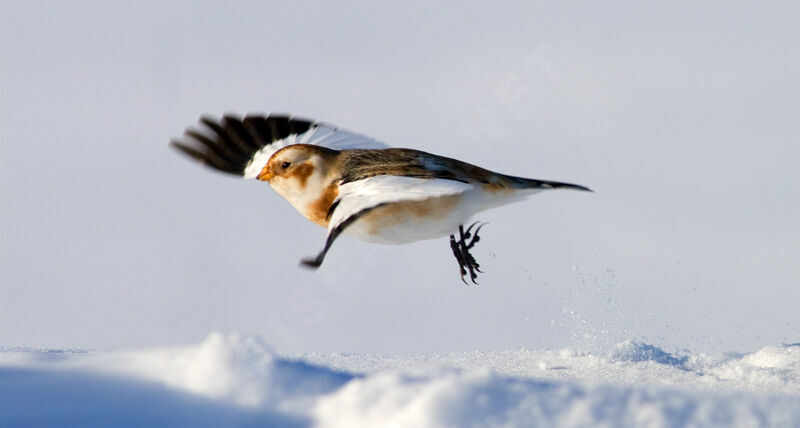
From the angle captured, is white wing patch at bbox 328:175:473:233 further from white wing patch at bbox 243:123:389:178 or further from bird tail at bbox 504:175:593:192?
white wing patch at bbox 243:123:389:178

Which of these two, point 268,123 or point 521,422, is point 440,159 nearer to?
point 268,123

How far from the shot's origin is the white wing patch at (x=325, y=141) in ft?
22.6

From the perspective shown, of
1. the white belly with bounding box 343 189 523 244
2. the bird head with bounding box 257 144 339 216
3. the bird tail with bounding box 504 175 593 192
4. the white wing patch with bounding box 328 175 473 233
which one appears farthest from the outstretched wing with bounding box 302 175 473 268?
the bird tail with bounding box 504 175 593 192

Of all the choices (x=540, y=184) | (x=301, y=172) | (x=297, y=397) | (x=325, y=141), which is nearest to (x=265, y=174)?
(x=301, y=172)

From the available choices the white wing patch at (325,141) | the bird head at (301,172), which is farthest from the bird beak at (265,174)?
the white wing patch at (325,141)

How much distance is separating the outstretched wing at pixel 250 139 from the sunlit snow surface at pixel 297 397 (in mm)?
2449

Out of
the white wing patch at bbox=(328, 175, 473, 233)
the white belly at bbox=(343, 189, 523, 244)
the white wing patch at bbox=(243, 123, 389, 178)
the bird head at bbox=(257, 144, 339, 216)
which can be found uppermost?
the white wing patch at bbox=(243, 123, 389, 178)

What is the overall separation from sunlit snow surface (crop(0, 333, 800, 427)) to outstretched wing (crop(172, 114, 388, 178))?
8.04 feet

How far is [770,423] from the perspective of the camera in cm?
442

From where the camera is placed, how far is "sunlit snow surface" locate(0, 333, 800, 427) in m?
4.16

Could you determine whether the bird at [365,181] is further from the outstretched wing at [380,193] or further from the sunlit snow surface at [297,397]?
the sunlit snow surface at [297,397]

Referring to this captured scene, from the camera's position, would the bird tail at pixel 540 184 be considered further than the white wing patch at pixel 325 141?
No

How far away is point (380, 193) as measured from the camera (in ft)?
17.3

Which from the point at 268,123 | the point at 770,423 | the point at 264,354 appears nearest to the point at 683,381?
the point at 770,423
